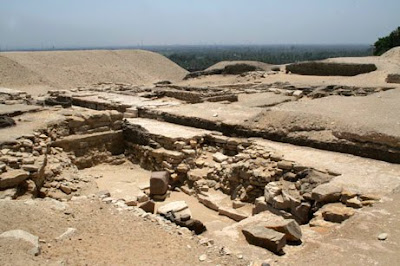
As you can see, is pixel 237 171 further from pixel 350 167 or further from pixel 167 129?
pixel 167 129

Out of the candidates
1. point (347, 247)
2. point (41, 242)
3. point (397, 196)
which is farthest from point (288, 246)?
point (41, 242)

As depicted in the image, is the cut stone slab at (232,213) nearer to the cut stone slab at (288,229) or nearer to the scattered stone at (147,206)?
the scattered stone at (147,206)

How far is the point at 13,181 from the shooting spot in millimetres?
5906

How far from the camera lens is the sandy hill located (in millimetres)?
18266

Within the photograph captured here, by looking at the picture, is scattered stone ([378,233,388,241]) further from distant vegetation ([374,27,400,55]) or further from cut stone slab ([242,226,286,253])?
distant vegetation ([374,27,400,55])

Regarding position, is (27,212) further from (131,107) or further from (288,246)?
(131,107)

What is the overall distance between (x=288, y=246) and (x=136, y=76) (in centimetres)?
1967

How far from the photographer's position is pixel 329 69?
53.1ft

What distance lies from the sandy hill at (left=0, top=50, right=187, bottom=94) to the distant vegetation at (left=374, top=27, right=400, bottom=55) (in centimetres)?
1276

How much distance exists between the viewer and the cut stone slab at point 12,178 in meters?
5.81

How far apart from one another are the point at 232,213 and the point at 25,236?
334 cm

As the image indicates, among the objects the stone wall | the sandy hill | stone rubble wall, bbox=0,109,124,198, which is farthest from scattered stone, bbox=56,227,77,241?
the stone wall

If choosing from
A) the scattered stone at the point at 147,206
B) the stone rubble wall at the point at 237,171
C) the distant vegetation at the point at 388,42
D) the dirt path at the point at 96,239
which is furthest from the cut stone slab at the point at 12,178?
the distant vegetation at the point at 388,42

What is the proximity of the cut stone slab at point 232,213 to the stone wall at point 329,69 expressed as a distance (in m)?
11.3
